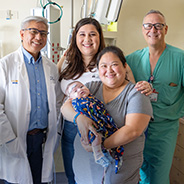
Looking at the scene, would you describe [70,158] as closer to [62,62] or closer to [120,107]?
[120,107]

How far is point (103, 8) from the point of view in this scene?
2.42 metres

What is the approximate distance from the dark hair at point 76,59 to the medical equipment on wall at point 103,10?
90cm

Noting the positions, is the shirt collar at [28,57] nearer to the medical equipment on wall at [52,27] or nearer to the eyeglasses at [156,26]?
the medical equipment on wall at [52,27]

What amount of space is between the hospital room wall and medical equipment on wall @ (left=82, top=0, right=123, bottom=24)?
0.36m

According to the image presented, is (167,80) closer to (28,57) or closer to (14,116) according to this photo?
(28,57)

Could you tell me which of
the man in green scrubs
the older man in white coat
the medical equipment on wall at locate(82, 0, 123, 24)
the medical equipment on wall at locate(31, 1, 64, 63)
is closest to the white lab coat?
the older man in white coat

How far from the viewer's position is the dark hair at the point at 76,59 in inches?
61.8

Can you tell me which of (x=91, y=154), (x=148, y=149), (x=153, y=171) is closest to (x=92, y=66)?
(x=91, y=154)

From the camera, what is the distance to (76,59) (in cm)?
165

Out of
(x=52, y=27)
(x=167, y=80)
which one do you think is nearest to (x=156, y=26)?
(x=167, y=80)

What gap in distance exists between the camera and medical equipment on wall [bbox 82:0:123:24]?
2.39m

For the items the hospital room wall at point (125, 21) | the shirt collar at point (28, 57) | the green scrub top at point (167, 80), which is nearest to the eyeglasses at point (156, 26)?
the green scrub top at point (167, 80)

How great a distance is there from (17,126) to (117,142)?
0.86m

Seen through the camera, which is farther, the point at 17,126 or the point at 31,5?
the point at 31,5
